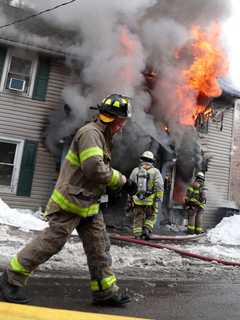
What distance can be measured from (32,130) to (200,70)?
17.0 feet

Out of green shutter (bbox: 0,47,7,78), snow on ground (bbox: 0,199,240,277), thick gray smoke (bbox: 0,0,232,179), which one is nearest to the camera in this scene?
snow on ground (bbox: 0,199,240,277)

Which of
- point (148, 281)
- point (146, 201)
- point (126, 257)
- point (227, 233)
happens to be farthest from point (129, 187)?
point (227, 233)

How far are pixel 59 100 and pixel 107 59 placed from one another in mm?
1940

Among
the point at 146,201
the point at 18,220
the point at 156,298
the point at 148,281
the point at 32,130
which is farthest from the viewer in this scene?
the point at 32,130

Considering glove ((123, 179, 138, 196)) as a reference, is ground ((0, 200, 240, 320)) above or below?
below

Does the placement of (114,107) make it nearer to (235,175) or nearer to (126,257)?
(126,257)

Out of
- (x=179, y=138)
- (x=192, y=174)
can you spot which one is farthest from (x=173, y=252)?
(x=192, y=174)

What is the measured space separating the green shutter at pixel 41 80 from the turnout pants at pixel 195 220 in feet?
17.5

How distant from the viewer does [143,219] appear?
7379 millimetres

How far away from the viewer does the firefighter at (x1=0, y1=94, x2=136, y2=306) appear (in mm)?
2867

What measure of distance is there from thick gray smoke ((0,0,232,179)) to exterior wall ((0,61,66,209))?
1.88 feet

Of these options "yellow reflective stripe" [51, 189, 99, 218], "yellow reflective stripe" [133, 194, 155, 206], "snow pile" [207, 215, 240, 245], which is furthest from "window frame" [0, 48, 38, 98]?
"yellow reflective stripe" [51, 189, 99, 218]

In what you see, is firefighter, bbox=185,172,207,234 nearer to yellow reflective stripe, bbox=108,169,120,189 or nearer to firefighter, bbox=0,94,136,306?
firefighter, bbox=0,94,136,306

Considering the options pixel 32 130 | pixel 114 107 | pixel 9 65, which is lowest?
pixel 114 107
